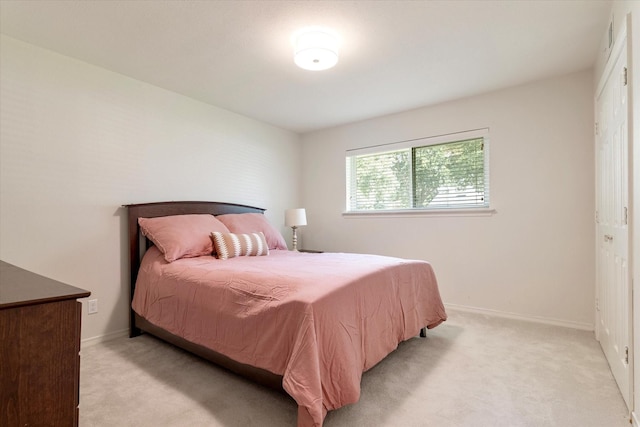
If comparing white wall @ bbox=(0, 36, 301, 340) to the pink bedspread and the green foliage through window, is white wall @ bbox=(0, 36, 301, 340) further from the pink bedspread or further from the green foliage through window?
the green foliage through window

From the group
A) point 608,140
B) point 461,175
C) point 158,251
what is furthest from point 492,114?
point 158,251

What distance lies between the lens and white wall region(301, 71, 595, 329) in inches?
112

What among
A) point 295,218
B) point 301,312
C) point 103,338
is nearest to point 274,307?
point 301,312

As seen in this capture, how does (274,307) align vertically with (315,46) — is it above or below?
below

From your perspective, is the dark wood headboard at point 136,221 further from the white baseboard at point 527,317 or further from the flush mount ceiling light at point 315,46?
the white baseboard at point 527,317

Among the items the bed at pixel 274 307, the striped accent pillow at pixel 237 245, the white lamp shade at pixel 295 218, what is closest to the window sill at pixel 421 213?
the white lamp shade at pixel 295 218

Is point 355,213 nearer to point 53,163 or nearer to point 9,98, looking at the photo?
point 53,163

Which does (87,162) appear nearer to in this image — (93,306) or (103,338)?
(93,306)

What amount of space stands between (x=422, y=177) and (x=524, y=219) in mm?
1173

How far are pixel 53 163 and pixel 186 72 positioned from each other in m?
1.29

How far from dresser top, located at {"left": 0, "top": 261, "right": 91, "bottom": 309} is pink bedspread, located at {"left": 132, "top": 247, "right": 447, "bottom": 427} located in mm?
910

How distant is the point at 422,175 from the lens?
3824mm

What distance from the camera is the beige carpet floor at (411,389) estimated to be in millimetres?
1586

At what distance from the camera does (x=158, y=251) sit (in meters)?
2.72
